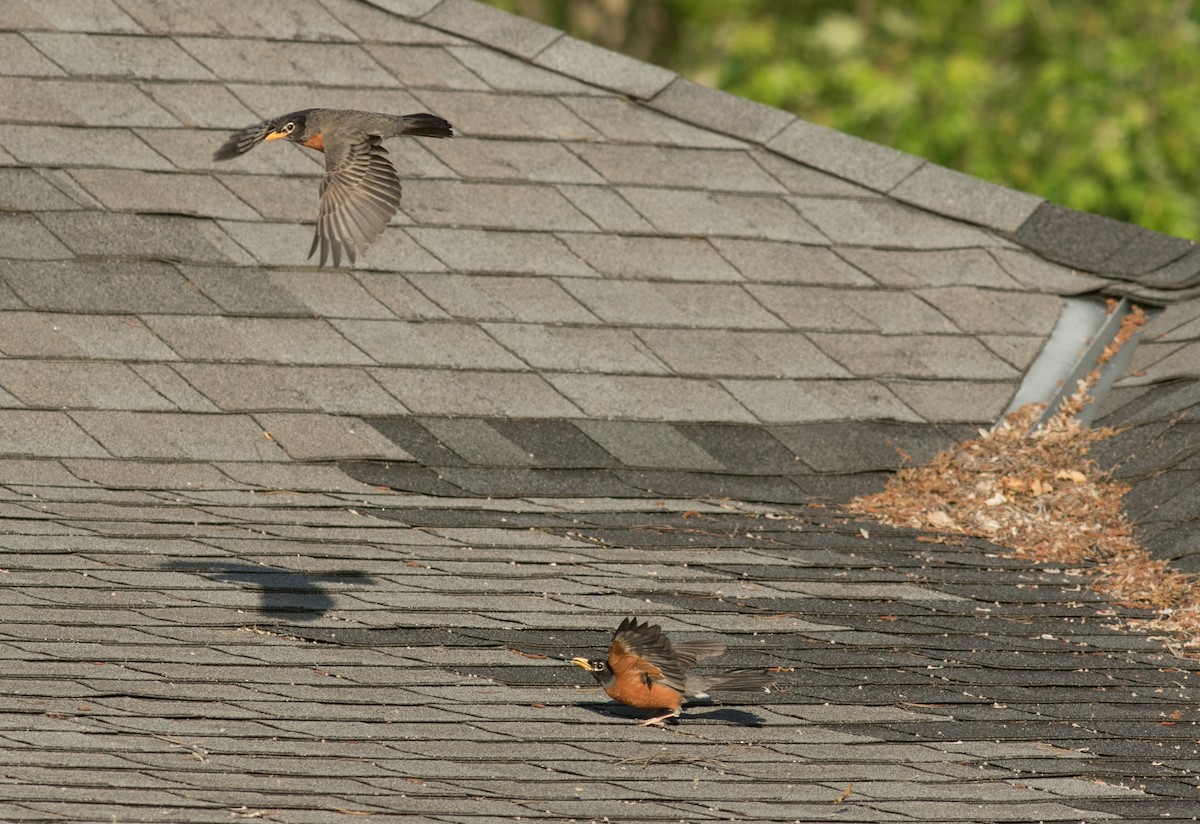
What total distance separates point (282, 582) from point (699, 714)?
182cm

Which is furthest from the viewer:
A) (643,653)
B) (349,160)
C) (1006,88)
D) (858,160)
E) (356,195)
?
(1006,88)

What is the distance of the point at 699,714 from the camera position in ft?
18.5

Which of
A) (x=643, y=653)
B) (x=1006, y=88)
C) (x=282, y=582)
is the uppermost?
(x=1006, y=88)

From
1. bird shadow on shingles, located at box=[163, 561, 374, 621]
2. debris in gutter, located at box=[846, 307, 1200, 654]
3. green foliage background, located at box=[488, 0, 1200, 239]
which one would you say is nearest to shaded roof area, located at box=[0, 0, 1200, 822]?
bird shadow on shingles, located at box=[163, 561, 374, 621]

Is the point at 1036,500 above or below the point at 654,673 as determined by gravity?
above

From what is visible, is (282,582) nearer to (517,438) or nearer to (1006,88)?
(517,438)

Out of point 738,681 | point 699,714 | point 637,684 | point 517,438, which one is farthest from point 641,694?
point 517,438

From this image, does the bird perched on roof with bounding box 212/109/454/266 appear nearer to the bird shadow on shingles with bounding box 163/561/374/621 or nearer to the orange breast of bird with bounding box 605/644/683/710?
the bird shadow on shingles with bounding box 163/561/374/621

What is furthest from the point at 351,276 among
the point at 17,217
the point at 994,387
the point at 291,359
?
the point at 994,387

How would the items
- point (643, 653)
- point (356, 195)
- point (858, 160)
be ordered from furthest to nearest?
point (858, 160) < point (356, 195) < point (643, 653)

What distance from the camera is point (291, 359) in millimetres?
7895

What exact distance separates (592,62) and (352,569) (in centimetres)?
362

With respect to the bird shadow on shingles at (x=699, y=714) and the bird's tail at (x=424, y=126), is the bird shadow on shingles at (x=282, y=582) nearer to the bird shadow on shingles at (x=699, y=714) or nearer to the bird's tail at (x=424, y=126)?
the bird shadow on shingles at (x=699, y=714)

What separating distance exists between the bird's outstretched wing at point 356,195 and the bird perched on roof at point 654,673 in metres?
1.83
